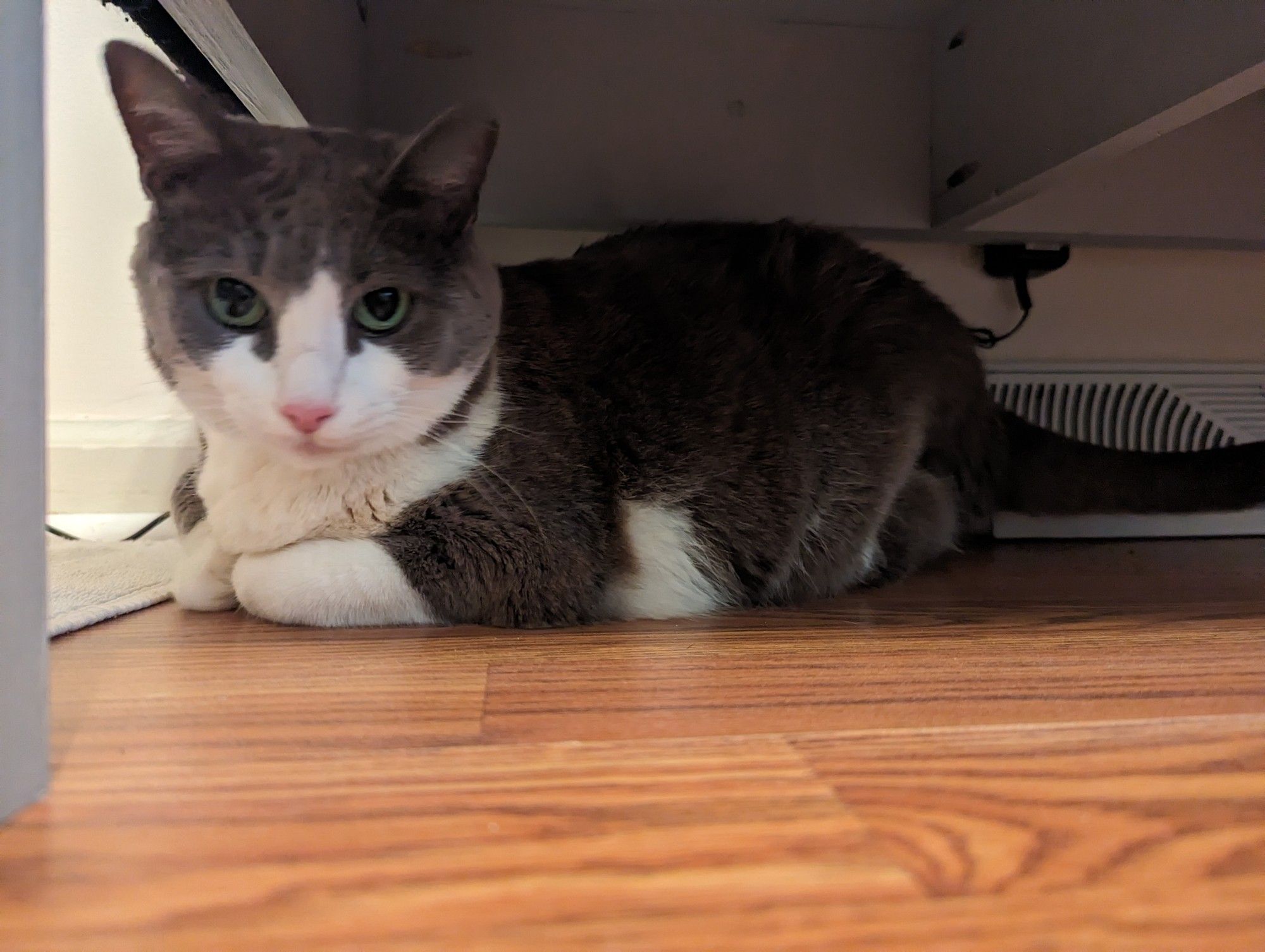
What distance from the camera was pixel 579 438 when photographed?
43.3 inches

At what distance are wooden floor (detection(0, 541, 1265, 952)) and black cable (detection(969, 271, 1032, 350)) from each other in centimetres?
105

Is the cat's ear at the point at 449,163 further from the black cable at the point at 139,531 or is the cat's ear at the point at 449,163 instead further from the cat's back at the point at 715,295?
the black cable at the point at 139,531

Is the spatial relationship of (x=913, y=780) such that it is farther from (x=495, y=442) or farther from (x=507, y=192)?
(x=507, y=192)

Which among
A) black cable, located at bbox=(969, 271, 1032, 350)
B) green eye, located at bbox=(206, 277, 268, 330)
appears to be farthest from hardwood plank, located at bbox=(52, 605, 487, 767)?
black cable, located at bbox=(969, 271, 1032, 350)

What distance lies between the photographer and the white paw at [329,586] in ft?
3.13

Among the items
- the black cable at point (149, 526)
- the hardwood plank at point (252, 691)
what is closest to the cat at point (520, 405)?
the hardwood plank at point (252, 691)

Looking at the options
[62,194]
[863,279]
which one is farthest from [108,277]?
[863,279]

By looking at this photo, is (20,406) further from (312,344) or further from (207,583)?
(207,583)

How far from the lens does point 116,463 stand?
1.67 m

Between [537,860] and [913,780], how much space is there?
9.7 inches

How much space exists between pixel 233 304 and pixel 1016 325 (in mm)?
1598

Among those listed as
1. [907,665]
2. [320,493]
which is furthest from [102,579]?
[907,665]

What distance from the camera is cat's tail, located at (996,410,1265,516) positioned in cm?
146

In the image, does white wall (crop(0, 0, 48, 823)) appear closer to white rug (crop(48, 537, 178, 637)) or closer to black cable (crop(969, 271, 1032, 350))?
white rug (crop(48, 537, 178, 637))
